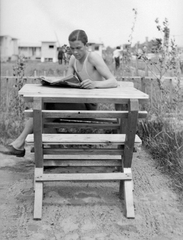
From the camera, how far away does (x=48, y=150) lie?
3.06 metres

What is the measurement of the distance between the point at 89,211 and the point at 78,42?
60.2 inches

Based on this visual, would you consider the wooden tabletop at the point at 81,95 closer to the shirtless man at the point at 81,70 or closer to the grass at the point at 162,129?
the shirtless man at the point at 81,70

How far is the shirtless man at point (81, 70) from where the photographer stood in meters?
3.39

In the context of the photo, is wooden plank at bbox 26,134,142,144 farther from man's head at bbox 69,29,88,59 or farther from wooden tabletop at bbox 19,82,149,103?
man's head at bbox 69,29,88,59

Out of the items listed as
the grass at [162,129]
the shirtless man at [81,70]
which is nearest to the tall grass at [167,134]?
the grass at [162,129]

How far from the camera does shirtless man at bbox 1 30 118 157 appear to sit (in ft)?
11.1

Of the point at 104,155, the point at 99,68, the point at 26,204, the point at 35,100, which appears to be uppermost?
the point at 99,68

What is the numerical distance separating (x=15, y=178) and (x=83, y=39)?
1582 millimetres

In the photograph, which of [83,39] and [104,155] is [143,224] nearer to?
[104,155]

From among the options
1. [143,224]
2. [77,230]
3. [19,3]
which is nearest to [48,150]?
[77,230]

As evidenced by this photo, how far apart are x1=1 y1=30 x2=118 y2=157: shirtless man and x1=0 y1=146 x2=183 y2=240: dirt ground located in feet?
1.27

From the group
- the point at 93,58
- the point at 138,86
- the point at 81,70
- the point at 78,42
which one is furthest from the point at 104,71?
the point at 138,86

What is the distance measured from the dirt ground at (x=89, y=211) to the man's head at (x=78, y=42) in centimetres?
131

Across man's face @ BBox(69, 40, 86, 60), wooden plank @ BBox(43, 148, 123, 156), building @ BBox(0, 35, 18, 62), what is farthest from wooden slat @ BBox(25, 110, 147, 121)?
man's face @ BBox(69, 40, 86, 60)
